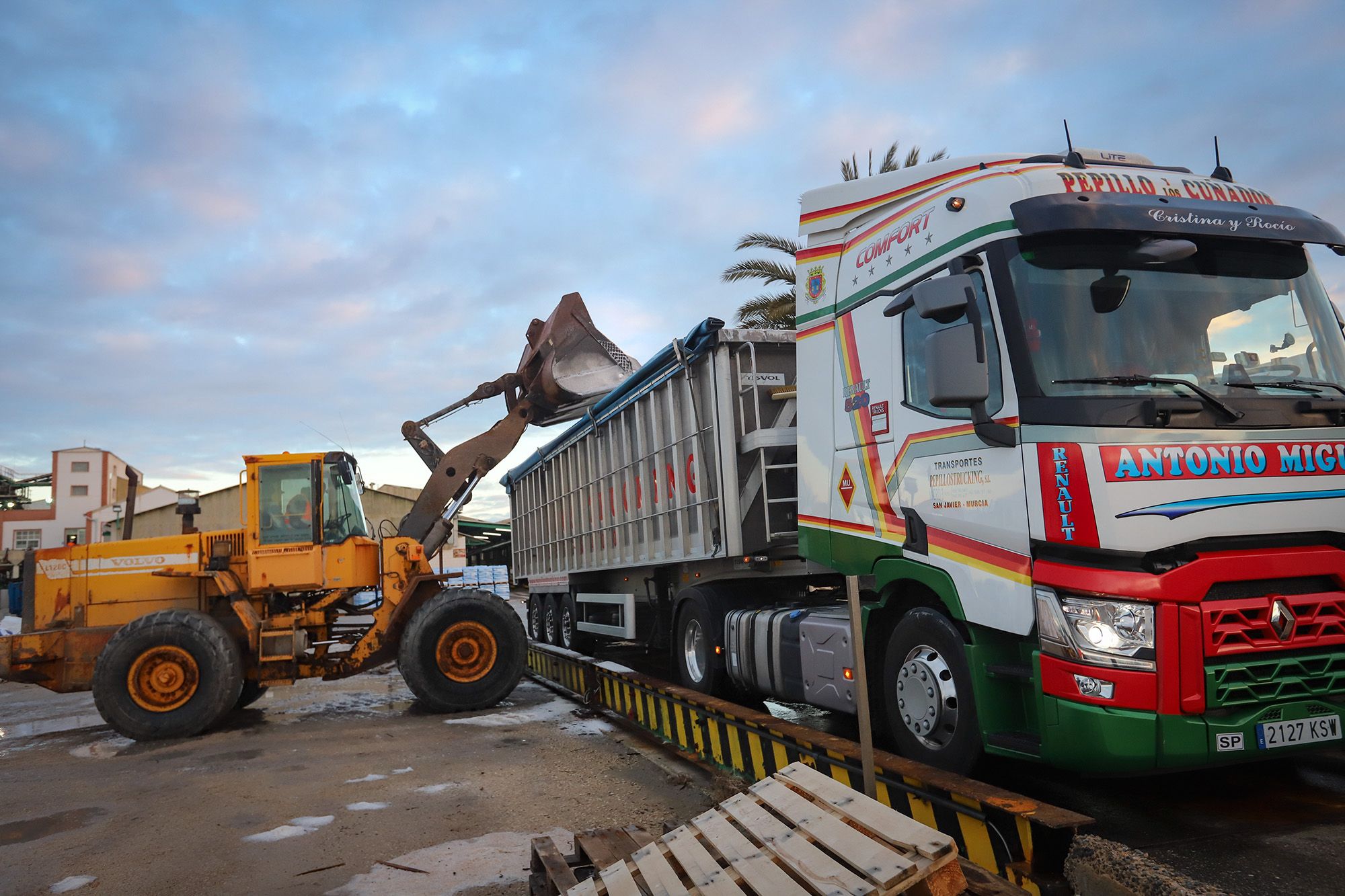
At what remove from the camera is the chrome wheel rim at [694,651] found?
7633mm

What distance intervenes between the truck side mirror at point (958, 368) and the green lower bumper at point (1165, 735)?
1.37 m

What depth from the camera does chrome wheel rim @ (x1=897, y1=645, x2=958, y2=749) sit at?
4465 mm

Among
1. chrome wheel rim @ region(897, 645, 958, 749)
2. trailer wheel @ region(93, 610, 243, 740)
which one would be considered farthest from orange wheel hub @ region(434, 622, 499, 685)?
chrome wheel rim @ region(897, 645, 958, 749)

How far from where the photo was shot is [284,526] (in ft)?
31.6

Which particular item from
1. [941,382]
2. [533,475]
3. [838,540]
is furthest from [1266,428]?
Result: [533,475]

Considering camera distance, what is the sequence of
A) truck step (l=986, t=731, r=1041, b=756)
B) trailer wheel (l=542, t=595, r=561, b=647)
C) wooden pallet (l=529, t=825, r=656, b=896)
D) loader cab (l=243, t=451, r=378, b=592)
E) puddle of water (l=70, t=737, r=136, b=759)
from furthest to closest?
trailer wheel (l=542, t=595, r=561, b=647) < loader cab (l=243, t=451, r=378, b=592) < puddle of water (l=70, t=737, r=136, b=759) < truck step (l=986, t=731, r=1041, b=756) < wooden pallet (l=529, t=825, r=656, b=896)

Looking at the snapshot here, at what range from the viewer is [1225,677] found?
3611 mm

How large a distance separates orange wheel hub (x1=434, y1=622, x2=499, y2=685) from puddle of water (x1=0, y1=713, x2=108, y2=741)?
156 inches

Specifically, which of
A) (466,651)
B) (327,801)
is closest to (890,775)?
(327,801)

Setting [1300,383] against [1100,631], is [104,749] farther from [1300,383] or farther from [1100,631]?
[1300,383]

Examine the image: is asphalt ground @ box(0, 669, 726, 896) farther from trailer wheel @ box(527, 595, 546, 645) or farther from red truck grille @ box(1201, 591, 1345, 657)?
trailer wheel @ box(527, 595, 546, 645)

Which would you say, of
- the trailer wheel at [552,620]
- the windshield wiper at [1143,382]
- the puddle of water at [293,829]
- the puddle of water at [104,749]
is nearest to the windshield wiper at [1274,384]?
the windshield wiper at [1143,382]

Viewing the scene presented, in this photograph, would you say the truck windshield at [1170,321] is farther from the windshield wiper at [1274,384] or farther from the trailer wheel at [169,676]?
the trailer wheel at [169,676]

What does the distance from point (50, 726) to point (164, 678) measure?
3025 mm
